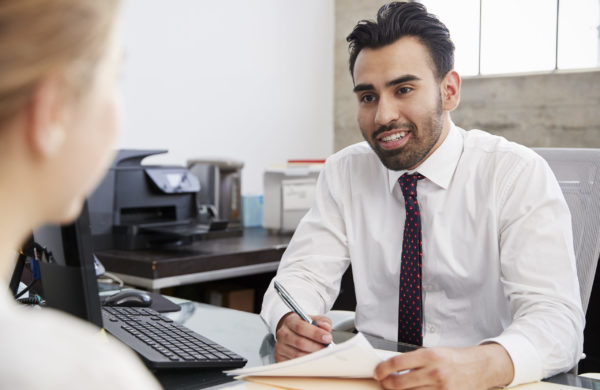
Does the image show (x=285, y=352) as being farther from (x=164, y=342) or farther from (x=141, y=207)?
(x=141, y=207)

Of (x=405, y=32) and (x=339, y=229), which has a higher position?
(x=405, y=32)

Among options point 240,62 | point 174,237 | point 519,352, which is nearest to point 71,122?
point 519,352

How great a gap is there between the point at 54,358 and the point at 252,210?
10.5 feet

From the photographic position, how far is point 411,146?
1.67 metres

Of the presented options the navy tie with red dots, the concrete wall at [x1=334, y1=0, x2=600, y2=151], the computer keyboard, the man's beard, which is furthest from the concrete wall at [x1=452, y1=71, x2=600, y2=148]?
the computer keyboard

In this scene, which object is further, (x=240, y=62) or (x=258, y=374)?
(x=240, y=62)

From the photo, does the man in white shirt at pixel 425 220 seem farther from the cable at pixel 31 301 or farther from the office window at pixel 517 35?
the office window at pixel 517 35

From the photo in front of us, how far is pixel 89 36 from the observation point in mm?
343

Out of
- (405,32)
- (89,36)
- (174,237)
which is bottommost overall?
(174,237)

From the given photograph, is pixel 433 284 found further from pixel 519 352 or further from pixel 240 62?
pixel 240 62

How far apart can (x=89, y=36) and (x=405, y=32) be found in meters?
1.44

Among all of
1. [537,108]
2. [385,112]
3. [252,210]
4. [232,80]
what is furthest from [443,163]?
[537,108]

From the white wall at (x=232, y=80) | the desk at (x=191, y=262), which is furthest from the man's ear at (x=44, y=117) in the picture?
the white wall at (x=232, y=80)

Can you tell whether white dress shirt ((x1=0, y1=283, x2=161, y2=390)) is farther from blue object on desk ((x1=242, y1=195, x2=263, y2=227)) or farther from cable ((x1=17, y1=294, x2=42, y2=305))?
blue object on desk ((x1=242, y1=195, x2=263, y2=227))
